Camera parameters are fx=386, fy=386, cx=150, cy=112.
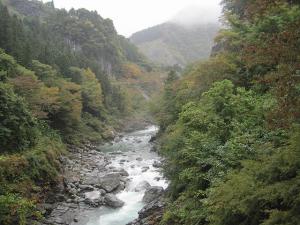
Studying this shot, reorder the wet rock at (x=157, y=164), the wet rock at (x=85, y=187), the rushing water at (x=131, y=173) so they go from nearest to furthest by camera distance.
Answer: the rushing water at (x=131, y=173)
the wet rock at (x=85, y=187)
the wet rock at (x=157, y=164)

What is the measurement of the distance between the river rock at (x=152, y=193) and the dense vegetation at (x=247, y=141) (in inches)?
193

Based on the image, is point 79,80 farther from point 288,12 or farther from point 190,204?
point 190,204

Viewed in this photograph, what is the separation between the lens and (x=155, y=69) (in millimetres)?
135500

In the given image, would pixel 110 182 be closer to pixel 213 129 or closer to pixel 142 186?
pixel 142 186

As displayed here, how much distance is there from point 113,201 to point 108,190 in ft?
8.86

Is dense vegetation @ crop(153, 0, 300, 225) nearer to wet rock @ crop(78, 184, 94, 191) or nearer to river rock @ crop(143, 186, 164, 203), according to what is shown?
river rock @ crop(143, 186, 164, 203)

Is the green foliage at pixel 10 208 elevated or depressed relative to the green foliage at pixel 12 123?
depressed

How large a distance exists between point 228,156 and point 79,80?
149 feet

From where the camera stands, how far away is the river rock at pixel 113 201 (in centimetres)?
2514

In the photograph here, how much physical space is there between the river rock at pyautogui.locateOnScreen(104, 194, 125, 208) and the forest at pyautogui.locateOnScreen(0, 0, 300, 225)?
4107 mm

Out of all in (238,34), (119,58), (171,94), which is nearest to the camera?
(238,34)

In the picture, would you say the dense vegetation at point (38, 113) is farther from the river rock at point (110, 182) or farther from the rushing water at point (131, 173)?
the rushing water at point (131, 173)

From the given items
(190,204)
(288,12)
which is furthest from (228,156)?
(288,12)

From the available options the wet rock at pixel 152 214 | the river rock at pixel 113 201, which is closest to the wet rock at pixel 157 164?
the river rock at pixel 113 201
